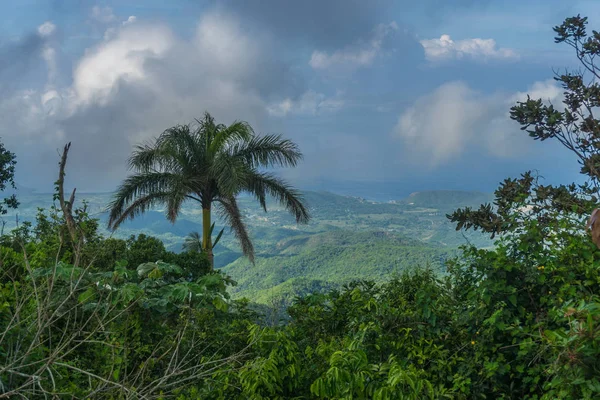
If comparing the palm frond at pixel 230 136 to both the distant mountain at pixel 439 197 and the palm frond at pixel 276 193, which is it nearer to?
the palm frond at pixel 276 193

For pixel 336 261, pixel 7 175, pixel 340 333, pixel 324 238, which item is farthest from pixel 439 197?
pixel 340 333

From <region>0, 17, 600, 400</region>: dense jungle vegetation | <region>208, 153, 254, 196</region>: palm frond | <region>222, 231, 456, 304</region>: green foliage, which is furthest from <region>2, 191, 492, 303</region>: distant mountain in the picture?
<region>208, 153, 254, 196</region>: palm frond

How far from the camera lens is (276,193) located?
15.2 meters

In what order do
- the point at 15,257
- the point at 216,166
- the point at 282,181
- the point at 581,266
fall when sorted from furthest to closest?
1. the point at 282,181
2. the point at 216,166
3. the point at 15,257
4. the point at 581,266

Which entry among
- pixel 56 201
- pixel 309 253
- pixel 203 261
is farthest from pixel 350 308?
pixel 309 253

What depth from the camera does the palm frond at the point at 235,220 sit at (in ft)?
49.9

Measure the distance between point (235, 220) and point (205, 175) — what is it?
5.18 feet

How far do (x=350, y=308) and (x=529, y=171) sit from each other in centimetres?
417

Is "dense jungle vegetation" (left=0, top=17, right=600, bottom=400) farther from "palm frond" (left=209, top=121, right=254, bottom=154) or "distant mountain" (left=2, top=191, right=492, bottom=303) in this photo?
"palm frond" (left=209, top=121, right=254, bottom=154)

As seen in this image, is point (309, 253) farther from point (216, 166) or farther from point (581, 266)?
point (581, 266)

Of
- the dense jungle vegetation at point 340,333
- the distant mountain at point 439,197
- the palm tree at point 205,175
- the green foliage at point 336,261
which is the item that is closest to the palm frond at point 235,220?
the palm tree at point 205,175

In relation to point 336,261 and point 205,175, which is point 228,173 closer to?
point 205,175

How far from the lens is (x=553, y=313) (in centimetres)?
351

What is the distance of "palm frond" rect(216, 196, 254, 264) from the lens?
15195mm
